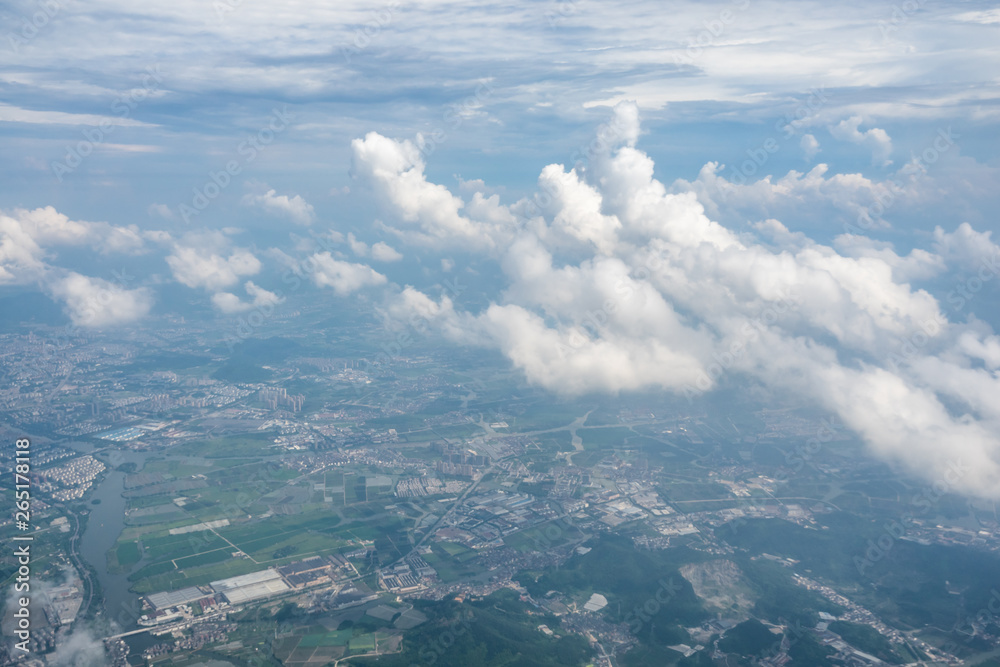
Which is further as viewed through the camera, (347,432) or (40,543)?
(347,432)

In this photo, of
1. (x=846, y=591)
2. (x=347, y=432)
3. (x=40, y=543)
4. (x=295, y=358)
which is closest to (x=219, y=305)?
(x=295, y=358)

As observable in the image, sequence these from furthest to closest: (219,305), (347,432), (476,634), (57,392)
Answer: (219,305) < (57,392) < (347,432) < (476,634)

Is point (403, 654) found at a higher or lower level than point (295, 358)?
higher

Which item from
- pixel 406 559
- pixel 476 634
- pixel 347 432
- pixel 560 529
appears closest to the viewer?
pixel 476 634

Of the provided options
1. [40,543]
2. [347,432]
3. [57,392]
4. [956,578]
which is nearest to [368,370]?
[347,432]

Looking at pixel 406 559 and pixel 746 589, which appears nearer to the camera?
pixel 746 589

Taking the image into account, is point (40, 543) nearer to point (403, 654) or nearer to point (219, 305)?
point (403, 654)

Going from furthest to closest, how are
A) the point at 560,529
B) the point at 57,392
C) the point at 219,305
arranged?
1. the point at 219,305
2. the point at 57,392
3. the point at 560,529

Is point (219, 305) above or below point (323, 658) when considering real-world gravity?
below

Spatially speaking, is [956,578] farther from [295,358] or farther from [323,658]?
[295,358]
